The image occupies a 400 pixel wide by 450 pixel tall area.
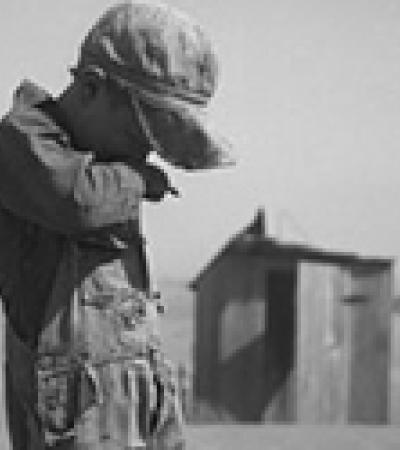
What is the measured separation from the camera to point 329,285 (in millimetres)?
7297

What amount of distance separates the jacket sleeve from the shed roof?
4.89m

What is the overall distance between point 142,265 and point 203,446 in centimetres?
370

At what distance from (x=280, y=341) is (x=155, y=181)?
5.22m

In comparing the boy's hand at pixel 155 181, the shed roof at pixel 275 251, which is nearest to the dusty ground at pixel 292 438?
the shed roof at pixel 275 251

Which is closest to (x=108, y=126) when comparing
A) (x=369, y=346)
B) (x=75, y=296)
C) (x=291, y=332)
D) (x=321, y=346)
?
(x=75, y=296)

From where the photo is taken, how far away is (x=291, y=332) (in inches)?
291

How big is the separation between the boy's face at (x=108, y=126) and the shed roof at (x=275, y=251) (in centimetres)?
483

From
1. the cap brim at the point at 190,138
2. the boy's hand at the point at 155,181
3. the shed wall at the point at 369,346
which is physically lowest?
the shed wall at the point at 369,346

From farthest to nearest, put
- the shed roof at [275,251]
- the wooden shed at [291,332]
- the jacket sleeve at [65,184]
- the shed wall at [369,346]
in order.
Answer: the shed wall at [369,346]
the wooden shed at [291,332]
the shed roof at [275,251]
the jacket sleeve at [65,184]

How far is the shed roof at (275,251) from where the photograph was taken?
7.16 m

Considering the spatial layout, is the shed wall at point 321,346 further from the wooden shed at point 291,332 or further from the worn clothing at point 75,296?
the worn clothing at point 75,296

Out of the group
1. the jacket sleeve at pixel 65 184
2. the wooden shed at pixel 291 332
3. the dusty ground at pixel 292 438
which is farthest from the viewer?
the wooden shed at pixel 291 332

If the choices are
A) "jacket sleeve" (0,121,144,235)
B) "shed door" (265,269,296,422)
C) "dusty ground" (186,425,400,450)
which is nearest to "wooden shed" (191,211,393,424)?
"shed door" (265,269,296,422)

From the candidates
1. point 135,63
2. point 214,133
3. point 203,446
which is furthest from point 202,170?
point 203,446
